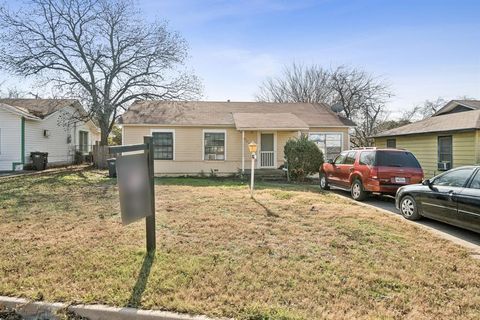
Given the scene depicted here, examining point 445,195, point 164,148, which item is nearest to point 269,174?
point 164,148

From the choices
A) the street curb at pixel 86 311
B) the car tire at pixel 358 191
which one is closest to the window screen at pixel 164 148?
the car tire at pixel 358 191

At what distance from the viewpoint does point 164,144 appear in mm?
17562

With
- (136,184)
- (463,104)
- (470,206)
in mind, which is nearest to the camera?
(136,184)

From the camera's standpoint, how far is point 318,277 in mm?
3854

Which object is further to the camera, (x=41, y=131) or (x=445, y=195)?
(x=41, y=131)

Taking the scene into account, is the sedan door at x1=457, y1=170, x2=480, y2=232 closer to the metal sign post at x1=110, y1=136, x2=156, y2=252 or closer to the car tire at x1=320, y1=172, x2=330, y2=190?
the metal sign post at x1=110, y1=136, x2=156, y2=252

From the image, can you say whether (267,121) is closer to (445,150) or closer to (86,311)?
(445,150)

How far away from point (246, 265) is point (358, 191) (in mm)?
6992

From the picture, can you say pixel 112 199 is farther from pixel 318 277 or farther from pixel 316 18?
pixel 316 18

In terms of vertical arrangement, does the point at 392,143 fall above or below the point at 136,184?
above

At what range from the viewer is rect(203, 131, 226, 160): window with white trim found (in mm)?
17719

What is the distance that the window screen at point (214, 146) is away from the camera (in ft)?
58.1

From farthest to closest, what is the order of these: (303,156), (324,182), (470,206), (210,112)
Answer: (210,112) < (303,156) < (324,182) < (470,206)

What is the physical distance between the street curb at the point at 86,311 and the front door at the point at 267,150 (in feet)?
49.2
